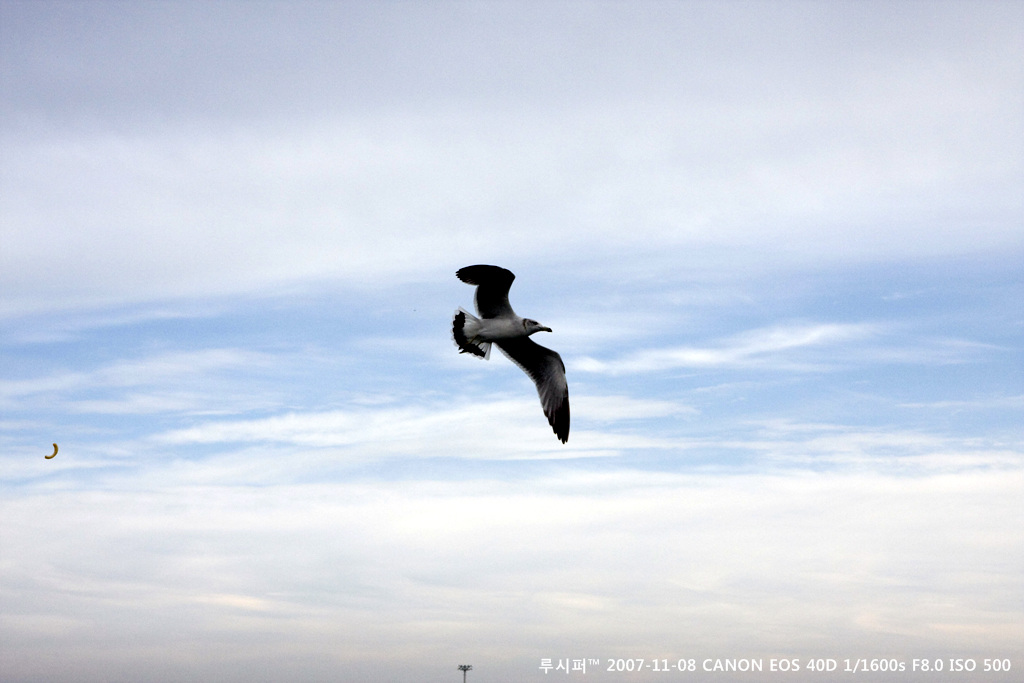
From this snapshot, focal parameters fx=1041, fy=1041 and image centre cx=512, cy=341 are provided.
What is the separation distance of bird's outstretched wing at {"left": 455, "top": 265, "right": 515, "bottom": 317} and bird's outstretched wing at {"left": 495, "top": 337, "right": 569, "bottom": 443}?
288 centimetres

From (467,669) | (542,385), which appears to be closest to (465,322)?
(542,385)

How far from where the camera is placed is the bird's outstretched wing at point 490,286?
31.8 metres

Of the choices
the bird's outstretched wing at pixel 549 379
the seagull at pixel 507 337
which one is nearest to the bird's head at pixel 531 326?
the seagull at pixel 507 337

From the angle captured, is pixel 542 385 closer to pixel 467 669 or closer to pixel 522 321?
pixel 522 321

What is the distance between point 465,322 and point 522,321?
191 centimetres

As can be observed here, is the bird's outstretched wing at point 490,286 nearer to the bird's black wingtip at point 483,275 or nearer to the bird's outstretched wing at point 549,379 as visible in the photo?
the bird's black wingtip at point 483,275

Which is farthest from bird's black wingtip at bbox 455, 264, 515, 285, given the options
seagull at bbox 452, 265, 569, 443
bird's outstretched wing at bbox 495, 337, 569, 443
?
bird's outstretched wing at bbox 495, 337, 569, 443

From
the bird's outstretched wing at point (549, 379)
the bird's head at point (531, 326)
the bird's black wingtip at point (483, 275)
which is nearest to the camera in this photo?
the bird's black wingtip at point (483, 275)

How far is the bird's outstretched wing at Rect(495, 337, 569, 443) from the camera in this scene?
3603 cm

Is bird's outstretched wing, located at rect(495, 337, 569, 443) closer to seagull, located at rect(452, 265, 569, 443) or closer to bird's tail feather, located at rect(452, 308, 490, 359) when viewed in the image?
seagull, located at rect(452, 265, 569, 443)

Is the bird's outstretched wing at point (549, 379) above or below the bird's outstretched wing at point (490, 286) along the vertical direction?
below

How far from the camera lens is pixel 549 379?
36.4m

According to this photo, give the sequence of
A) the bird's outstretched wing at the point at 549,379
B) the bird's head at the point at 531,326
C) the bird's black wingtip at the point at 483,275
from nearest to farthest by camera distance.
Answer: the bird's black wingtip at the point at 483,275
the bird's head at the point at 531,326
the bird's outstretched wing at the point at 549,379

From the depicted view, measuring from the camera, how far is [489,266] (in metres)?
31.7
